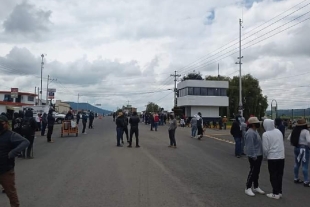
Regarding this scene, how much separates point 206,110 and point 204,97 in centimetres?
277

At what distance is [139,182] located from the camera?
9047 mm

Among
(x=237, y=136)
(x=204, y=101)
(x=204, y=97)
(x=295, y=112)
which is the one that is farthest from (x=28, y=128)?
(x=204, y=97)

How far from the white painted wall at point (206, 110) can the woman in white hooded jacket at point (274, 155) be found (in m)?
Answer: 57.9

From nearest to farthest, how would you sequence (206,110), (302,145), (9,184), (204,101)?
(9,184)
(302,145)
(204,101)
(206,110)

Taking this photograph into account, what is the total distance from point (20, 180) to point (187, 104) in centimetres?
5672

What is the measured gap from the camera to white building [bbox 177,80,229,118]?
215ft

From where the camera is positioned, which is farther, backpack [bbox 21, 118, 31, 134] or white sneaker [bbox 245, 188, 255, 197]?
backpack [bbox 21, 118, 31, 134]

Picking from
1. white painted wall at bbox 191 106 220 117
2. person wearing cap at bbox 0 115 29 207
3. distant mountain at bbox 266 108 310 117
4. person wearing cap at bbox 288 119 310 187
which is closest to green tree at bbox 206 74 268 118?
white painted wall at bbox 191 106 220 117

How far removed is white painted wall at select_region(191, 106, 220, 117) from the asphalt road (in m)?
51.8

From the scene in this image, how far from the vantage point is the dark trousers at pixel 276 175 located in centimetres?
788

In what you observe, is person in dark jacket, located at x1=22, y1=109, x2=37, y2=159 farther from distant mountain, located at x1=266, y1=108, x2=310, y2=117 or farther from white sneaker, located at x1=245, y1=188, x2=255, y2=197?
distant mountain, located at x1=266, y1=108, x2=310, y2=117

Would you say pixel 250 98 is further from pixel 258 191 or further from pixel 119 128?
pixel 258 191

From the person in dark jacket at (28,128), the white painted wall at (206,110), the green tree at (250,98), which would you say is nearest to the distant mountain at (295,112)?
the white painted wall at (206,110)

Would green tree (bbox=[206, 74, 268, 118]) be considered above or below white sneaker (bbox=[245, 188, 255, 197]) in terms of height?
above
